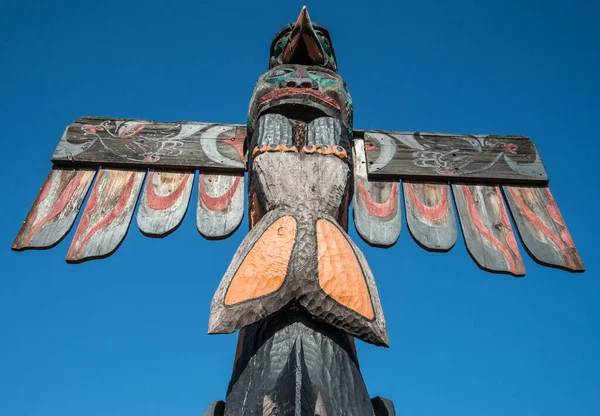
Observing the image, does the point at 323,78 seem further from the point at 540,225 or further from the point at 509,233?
the point at 540,225

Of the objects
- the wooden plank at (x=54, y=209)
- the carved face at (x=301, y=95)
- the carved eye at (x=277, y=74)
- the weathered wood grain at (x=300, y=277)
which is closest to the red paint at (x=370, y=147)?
the carved face at (x=301, y=95)

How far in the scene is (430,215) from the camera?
3.21 metres

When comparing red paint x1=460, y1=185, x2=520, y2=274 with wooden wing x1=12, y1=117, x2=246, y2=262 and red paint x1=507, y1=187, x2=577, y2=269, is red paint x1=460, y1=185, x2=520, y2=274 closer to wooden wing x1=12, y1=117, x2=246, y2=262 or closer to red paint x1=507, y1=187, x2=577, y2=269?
red paint x1=507, y1=187, x2=577, y2=269

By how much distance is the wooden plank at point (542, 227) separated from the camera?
3.00 meters

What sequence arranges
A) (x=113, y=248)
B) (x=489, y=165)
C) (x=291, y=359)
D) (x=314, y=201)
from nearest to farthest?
(x=291, y=359)
(x=314, y=201)
(x=113, y=248)
(x=489, y=165)

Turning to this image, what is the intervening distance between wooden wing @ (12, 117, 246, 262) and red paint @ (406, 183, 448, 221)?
108cm

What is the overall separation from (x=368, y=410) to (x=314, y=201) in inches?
35.2

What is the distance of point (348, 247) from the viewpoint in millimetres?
2041

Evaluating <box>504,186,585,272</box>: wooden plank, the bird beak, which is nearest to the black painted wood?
<box>504,186,585,272</box>: wooden plank

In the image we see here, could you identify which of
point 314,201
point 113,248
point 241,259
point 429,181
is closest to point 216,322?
point 241,259

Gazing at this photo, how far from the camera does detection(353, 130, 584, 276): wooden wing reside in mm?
3057

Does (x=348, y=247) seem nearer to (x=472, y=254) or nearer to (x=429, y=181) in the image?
(x=472, y=254)

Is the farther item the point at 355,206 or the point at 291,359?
the point at 355,206

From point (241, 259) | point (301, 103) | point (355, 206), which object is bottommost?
point (241, 259)
